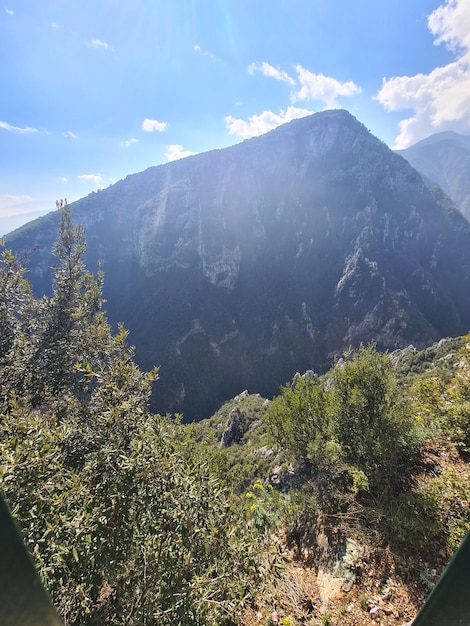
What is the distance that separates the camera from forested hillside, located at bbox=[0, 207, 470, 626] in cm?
276

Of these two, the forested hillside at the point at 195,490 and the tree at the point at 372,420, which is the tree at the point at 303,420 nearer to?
the forested hillside at the point at 195,490

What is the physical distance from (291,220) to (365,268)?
35.8 metres

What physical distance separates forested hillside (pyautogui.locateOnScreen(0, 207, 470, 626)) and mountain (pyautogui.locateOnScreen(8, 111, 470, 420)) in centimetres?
8316

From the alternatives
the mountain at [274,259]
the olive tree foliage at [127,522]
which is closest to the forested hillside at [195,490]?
the olive tree foliage at [127,522]

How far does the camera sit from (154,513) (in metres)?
3.10

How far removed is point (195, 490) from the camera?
3.41 m

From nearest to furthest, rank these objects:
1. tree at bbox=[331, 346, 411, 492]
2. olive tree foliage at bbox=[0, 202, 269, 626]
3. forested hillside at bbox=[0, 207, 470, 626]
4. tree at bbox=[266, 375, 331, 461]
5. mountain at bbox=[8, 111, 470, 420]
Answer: olive tree foliage at bbox=[0, 202, 269, 626]
forested hillside at bbox=[0, 207, 470, 626]
tree at bbox=[331, 346, 411, 492]
tree at bbox=[266, 375, 331, 461]
mountain at bbox=[8, 111, 470, 420]

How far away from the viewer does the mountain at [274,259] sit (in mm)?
96625

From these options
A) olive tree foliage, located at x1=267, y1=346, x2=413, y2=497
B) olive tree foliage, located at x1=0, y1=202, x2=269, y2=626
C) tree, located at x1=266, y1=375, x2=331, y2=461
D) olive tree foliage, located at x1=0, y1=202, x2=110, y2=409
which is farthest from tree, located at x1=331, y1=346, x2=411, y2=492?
olive tree foliage, located at x1=0, y1=202, x2=110, y2=409

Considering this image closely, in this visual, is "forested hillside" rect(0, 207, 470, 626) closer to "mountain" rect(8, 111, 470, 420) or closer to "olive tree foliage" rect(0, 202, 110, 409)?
"olive tree foliage" rect(0, 202, 110, 409)

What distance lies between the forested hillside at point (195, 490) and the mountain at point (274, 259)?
83.2 m

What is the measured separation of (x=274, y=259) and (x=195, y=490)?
12053cm

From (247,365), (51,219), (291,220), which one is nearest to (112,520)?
(247,365)

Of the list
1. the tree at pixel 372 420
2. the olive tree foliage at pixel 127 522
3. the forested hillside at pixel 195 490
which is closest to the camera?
the olive tree foliage at pixel 127 522
